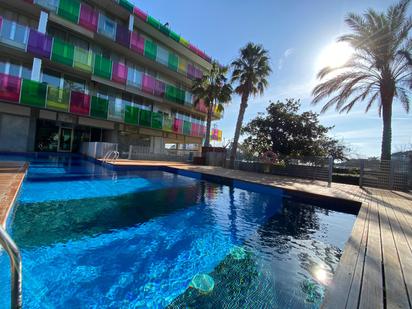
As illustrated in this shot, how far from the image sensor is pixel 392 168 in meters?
9.55

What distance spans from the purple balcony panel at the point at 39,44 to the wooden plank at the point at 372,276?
57.2ft

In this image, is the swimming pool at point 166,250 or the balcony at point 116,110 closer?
the swimming pool at point 166,250

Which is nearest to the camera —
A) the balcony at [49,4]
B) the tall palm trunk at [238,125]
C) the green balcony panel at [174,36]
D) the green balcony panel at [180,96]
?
the balcony at [49,4]

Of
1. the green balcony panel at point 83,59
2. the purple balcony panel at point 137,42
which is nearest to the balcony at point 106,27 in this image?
the purple balcony panel at point 137,42

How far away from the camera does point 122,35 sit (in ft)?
53.9

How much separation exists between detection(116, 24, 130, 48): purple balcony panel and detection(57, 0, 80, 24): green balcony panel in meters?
2.74

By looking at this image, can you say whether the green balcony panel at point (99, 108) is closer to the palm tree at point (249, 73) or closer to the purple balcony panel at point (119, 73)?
the purple balcony panel at point (119, 73)

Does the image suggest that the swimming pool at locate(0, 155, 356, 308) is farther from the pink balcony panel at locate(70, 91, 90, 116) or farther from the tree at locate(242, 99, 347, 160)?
the tree at locate(242, 99, 347, 160)

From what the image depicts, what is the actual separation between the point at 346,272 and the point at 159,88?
1961 centimetres

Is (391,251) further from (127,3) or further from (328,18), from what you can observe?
(127,3)

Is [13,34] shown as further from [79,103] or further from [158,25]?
[158,25]

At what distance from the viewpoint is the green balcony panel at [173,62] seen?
20.3m

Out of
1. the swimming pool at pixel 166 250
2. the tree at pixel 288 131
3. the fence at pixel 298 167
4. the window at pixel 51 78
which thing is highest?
the window at pixel 51 78

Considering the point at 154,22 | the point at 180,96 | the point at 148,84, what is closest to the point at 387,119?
the point at 180,96
